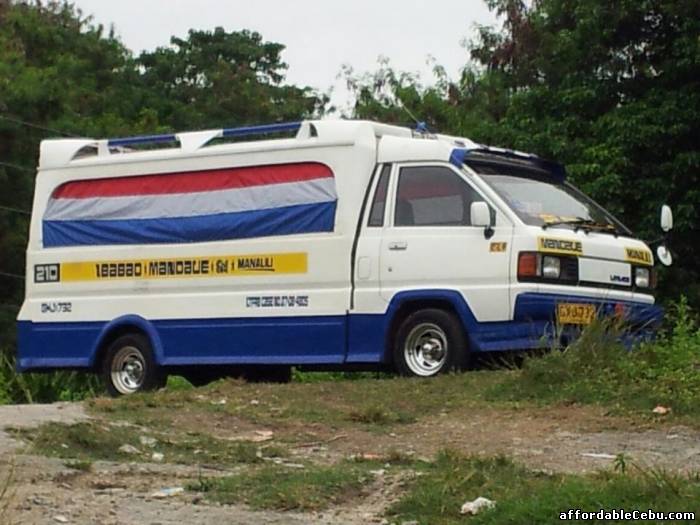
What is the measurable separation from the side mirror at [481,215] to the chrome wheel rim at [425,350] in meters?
0.93

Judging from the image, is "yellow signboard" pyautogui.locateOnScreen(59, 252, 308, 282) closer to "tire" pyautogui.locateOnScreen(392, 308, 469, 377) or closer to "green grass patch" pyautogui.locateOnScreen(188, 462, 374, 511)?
"tire" pyautogui.locateOnScreen(392, 308, 469, 377)

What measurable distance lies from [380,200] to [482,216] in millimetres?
1049

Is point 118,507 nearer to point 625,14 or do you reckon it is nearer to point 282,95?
point 625,14

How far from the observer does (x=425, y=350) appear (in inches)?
477

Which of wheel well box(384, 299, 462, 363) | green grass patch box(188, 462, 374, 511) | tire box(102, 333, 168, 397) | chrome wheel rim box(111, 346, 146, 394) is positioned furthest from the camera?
chrome wheel rim box(111, 346, 146, 394)

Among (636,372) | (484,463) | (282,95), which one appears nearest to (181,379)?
(636,372)

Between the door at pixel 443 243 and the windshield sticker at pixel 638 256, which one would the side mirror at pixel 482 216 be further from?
the windshield sticker at pixel 638 256

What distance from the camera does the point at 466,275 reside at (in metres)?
11.8

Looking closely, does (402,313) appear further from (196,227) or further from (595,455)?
(595,455)

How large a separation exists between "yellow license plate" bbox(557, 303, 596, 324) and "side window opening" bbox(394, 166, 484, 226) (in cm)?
103

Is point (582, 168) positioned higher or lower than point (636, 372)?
higher

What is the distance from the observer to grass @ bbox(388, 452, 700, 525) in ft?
20.1

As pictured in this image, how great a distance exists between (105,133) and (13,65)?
250cm

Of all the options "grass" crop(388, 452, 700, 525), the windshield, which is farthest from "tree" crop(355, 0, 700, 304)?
"grass" crop(388, 452, 700, 525)
